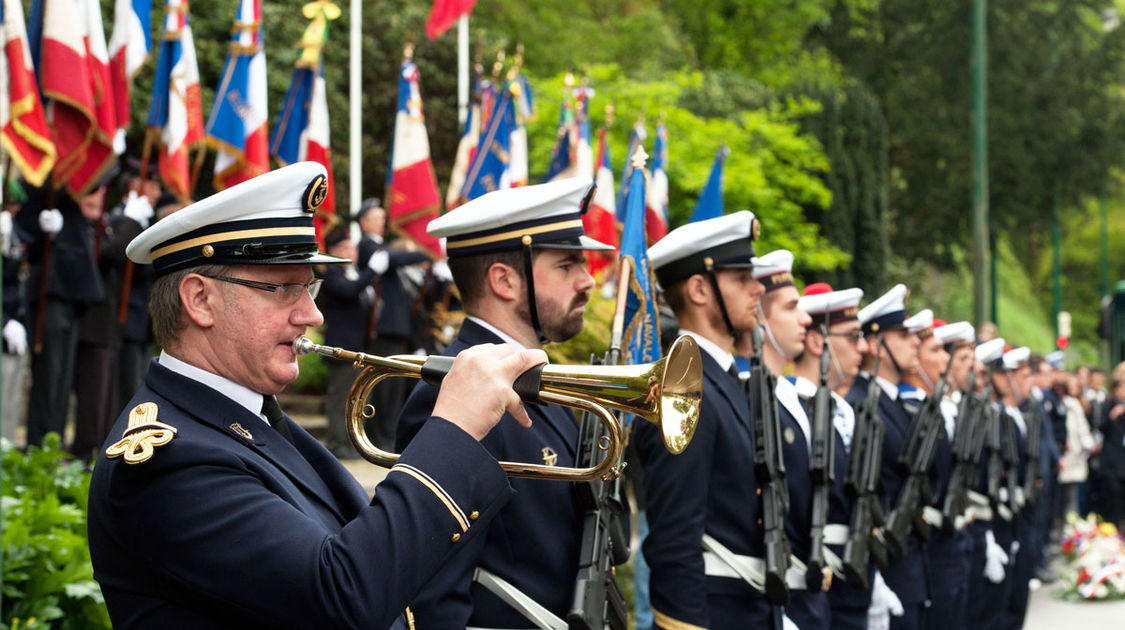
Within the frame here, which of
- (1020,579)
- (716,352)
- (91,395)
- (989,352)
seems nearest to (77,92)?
(91,395)

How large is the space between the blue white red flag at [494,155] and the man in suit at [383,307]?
155cm

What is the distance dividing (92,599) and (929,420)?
410cm

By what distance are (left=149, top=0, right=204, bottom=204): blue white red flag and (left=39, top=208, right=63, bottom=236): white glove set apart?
3.34 feet

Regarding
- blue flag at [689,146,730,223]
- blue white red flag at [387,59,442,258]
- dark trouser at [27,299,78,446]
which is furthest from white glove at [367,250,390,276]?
dark trouser at [27,299,78,446]

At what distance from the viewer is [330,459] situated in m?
2.63

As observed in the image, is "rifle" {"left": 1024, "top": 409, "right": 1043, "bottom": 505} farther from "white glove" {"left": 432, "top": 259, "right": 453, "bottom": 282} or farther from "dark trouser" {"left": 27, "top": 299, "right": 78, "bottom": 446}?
"dark trouser" {"left": 27, "top": 299, "right": 78, "bottom": 446}

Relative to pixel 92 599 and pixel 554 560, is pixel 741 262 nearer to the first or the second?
pixel 554 560

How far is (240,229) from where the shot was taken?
7.94ft

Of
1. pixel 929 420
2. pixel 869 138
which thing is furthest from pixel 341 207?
pixel 929 420

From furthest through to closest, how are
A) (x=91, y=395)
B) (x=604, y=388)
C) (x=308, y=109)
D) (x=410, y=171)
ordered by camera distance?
(x=410, y=171), (x=308, y=109), (x=91, y=395), (x=604, y=388)

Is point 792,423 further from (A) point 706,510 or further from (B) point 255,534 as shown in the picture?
(B) point 255,534

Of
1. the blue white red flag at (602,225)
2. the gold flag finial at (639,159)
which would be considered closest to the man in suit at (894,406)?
the gold flag finial at (639,159)

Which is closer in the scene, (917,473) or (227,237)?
(227,237)

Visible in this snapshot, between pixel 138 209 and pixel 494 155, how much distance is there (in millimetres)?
4539
